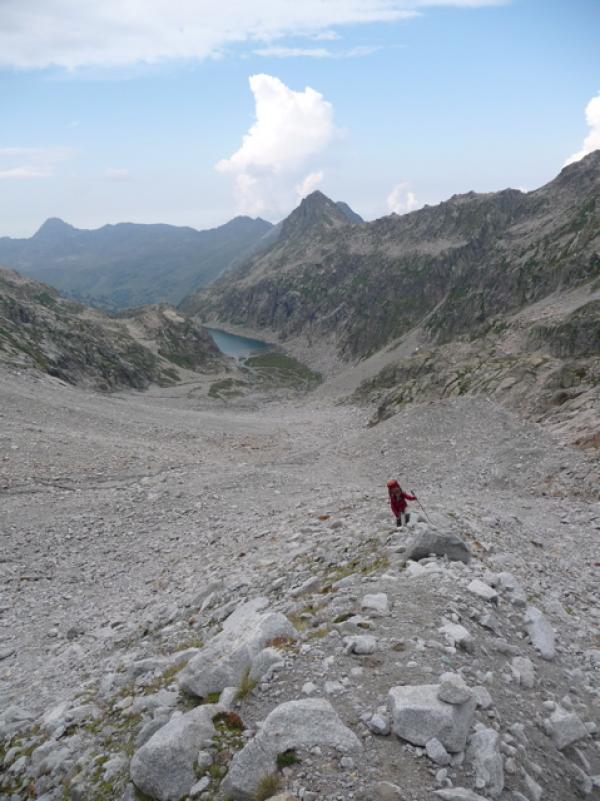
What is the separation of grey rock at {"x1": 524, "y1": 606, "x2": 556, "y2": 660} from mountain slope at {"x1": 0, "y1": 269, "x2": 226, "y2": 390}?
62588 mm

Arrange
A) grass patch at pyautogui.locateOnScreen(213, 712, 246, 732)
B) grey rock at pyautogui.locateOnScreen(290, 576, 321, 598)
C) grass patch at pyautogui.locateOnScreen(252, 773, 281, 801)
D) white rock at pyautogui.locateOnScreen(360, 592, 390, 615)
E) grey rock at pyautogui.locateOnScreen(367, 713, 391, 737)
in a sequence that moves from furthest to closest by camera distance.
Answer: grey rock at pyautogui.locateOnScreen(290, 576, 321, 598) → white rock at pyautogui.locateOnScreen(360, 592, 390, 615) → grass patch at pyautogui.locateOnScreen(213, 712, 246, 732) → grey rock at pyautogui.locateOnScreen(367, 713, 391, 737) → grass patch at pyautogui.locateOnScreen(252, 773, 281, 801)

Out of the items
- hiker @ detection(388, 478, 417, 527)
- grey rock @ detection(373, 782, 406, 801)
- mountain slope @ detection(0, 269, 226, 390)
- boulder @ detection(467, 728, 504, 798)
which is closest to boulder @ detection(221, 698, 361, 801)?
grey rock @ detection(373, 782, 406, 801)

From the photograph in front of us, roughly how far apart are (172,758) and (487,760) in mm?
3797

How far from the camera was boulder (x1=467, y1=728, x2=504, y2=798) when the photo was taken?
6082mm

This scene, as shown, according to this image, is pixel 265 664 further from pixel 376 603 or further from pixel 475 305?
pixel 475 305

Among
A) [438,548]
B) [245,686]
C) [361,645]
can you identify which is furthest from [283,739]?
[438,548]

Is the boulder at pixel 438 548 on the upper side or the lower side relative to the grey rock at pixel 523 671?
upper

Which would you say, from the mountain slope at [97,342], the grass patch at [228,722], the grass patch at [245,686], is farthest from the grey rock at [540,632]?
the mountain slope at [97,342]

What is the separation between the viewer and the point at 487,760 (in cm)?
628

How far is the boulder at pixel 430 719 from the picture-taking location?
6.42 meters

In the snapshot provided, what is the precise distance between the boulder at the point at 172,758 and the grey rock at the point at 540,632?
5.67 meters

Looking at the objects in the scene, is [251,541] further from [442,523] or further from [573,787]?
[573,787]

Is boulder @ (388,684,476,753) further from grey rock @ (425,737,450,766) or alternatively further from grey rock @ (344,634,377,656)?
grey rock @ (344,634,377,656)

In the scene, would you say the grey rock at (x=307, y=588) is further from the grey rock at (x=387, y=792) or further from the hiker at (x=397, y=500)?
the grey rock at (x=387, y=792)
